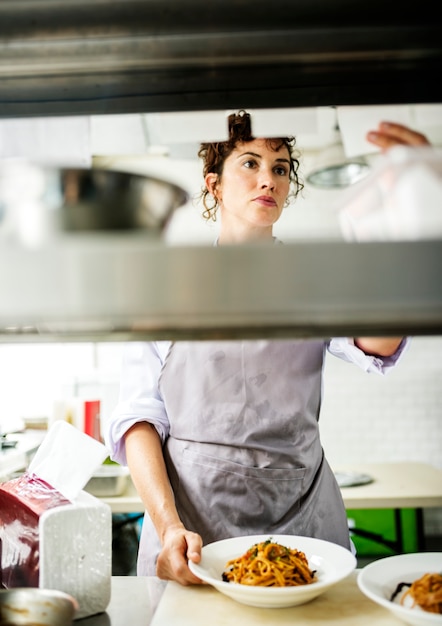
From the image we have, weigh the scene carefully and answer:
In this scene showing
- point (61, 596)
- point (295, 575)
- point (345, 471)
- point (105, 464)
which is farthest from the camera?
point (345, 471)

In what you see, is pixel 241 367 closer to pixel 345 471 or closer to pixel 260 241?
pixel 260 241

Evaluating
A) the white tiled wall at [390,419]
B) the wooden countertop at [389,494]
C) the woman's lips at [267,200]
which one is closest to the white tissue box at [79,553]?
the woman's lips at [267,200]

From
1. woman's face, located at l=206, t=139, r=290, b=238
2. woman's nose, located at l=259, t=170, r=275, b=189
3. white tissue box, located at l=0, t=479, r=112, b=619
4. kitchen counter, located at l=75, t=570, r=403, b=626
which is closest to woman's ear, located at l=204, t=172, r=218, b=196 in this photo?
woman's face, located at l=206, t=139, r=290, b=238

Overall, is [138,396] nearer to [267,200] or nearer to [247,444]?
[247,444]

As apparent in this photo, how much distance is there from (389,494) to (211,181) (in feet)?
6.78

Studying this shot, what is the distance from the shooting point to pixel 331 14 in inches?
38.2

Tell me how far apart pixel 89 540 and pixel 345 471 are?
107 inches

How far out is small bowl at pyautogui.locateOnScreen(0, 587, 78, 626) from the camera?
3.02ft

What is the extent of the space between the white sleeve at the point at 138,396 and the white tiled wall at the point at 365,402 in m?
3.32

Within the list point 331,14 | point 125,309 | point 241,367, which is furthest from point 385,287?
point 241,367

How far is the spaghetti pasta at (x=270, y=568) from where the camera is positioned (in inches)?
46.9

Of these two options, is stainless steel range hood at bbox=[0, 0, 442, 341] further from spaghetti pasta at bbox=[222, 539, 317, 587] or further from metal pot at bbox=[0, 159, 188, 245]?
spaghetti pasta at bbox=[222, 539, 317, 587]

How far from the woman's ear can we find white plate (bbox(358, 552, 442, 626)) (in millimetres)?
1009

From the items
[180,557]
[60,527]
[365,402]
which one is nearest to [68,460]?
[60,527]
